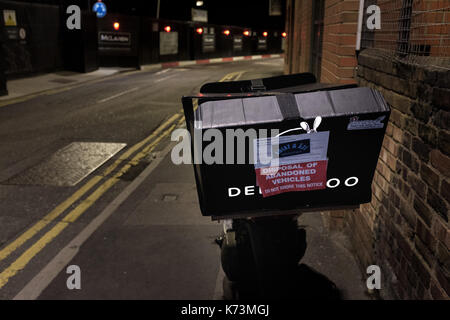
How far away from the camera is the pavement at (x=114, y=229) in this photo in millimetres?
3668

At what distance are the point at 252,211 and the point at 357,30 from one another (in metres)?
2.58

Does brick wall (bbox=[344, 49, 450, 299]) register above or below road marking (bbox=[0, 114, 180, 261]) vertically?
above

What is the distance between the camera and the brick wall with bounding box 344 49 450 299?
7.40ft

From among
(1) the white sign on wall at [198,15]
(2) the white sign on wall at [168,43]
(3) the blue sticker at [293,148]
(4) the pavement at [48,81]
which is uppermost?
(1) the white sign on wall at [198,15]

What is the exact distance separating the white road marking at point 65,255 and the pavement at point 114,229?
13mm

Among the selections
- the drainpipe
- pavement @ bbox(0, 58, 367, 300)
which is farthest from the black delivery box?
the drainpipe

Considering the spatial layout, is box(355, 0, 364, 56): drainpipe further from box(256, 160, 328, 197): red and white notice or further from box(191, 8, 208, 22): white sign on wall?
box(191, 8, 208, 22): white sign on wall

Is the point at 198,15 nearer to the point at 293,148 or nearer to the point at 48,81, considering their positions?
the point at 48,81

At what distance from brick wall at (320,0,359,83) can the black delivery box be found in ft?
6.88

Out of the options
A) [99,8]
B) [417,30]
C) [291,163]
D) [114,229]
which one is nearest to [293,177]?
[291,163]

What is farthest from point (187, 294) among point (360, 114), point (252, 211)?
point (360, 114)

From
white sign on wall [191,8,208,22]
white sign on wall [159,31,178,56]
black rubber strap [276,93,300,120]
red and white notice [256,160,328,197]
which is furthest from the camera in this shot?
white sign on wall [191,8,208,22]

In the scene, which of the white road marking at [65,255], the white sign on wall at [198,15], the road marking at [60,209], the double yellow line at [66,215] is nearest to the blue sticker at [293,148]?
the white road marking at [65,255]

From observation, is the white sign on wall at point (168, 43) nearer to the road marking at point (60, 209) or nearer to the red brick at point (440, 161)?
the road marking at point (60, 209)
